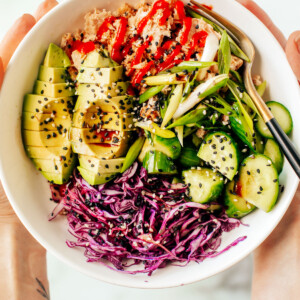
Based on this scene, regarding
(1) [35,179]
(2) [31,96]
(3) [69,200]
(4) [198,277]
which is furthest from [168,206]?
(2) [31,96]

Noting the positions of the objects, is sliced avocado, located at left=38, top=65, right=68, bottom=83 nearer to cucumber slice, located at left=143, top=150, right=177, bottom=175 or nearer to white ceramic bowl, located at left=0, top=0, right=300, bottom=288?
white ceramic bowl, located at left=0, top=0, right=300, bottom=288

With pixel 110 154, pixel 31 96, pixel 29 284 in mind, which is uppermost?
pixel 31 96

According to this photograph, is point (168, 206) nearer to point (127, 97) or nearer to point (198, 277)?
point (198, 277)

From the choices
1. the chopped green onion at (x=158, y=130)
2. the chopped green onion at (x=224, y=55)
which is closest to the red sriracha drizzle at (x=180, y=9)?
the chopped green onion at (x=224, y=55)

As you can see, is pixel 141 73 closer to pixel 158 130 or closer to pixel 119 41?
pixel 119 41

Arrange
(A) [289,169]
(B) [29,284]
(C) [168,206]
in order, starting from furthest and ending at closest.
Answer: (B) [29,284] → (C) [168,206] → (A) [289,169]

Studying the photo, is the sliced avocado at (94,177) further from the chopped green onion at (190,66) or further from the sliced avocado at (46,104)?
the chopped green onion at (190,66)

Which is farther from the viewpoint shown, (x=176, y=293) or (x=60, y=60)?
(x=176, y=293)
